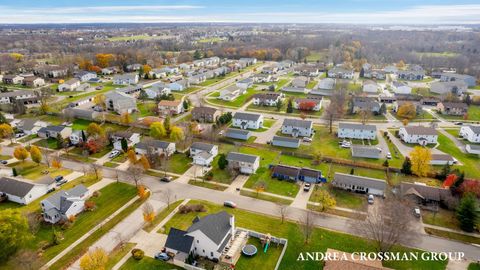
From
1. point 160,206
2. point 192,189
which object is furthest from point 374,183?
point 160,206

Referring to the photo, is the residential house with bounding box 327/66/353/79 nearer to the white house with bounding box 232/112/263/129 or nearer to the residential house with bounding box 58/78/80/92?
the white house with bounding box 232/112/263/129

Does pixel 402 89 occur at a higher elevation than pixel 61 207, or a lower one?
higher

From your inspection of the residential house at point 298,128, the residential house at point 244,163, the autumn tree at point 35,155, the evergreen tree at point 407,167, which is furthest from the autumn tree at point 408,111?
the autumn tree at point 35,155

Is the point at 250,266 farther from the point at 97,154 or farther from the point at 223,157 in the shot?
the point at 97,154

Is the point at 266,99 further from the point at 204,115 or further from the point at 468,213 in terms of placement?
the point at 468,213

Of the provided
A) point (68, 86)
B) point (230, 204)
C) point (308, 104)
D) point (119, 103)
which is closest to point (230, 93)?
point (308, 104)
